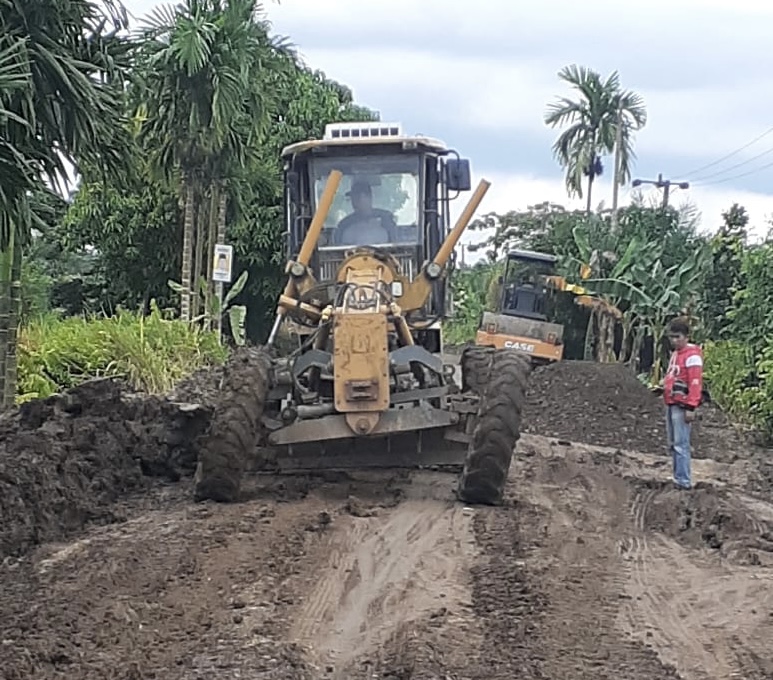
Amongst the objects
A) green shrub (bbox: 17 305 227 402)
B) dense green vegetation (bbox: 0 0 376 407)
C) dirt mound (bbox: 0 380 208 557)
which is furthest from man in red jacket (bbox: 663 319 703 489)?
green shrub (bbox: 17 305 227 402)

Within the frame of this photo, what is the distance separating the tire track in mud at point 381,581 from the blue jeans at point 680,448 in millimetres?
2545

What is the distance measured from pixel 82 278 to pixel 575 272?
12.7m

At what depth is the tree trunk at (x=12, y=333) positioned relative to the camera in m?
13.7

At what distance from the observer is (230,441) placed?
34.0ft

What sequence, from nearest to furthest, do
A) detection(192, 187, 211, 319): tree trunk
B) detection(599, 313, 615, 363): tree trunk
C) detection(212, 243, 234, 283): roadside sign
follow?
detection(212, 243, 234, 283): roadside sign < detection(192, 187, 211, 319): tree trunk < detection(599, 313, 615, 363): tree trunk

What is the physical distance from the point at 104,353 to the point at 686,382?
30.4ft

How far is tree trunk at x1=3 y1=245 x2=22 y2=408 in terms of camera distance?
13734 mm

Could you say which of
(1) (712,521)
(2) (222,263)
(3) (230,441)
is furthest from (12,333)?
(2) (222,263)

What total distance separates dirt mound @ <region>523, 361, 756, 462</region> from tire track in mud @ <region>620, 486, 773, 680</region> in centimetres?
704

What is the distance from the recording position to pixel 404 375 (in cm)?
1111

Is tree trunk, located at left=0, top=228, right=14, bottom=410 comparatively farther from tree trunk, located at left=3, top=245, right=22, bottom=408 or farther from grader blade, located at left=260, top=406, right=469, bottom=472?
grader blade, located at left=260, top=406, right=469, bottom=472

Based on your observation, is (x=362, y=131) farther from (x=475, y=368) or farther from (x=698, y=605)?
(x=698, y=605)

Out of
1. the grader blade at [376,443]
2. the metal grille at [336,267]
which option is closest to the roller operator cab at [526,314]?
the metal grille at [336,267]

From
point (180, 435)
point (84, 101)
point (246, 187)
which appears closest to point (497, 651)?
point (84, 101)
